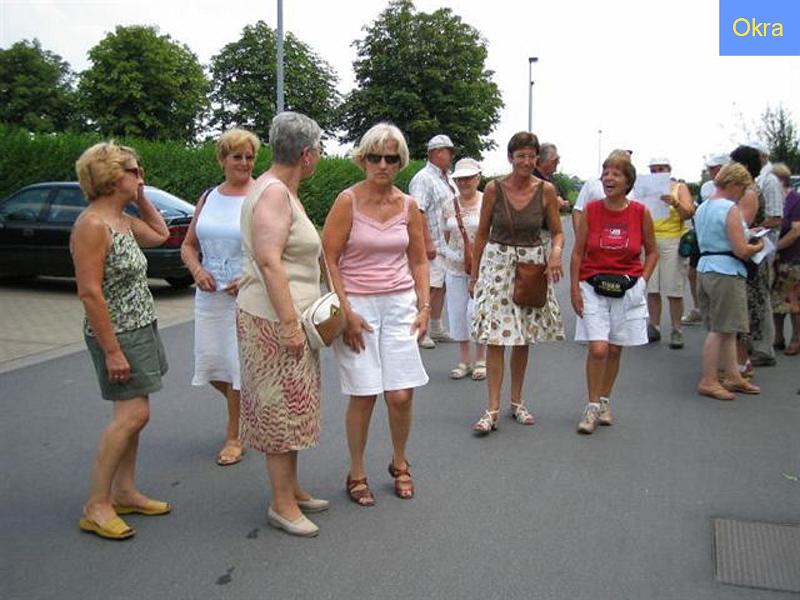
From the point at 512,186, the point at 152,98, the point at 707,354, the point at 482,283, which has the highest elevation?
the point at 152,98

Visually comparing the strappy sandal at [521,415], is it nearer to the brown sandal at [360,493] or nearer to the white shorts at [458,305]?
the white shorts at [458,305]

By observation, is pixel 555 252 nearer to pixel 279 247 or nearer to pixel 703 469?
pixel 703 469

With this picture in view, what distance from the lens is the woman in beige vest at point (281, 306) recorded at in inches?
144

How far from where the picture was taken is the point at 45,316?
409 inches

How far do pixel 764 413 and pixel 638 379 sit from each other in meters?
1.24

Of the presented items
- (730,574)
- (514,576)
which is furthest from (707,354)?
(514,576)

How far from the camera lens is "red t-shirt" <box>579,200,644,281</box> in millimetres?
5598

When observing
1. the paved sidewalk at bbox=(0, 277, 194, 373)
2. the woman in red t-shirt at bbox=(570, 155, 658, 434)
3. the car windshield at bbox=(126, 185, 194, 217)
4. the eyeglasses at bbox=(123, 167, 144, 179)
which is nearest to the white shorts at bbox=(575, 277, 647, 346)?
the woman in red t-shirt at bbox=(570, 155, 658, 434)

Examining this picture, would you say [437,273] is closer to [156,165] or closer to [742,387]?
[742,387]

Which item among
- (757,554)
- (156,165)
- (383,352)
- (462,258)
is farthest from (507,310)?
(156,165)

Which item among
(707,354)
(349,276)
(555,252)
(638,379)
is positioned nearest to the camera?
(349,276)

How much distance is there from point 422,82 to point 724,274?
48517 mm

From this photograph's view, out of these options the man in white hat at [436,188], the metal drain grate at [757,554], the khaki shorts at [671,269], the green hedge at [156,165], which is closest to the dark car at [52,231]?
the green hedge at [156,165]

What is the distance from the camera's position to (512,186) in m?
5.64
